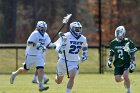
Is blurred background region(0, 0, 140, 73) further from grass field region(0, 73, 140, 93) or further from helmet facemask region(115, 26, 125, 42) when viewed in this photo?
helmet facemask region(115, 26, 125, 42)

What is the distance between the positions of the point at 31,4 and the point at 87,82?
33021 mm

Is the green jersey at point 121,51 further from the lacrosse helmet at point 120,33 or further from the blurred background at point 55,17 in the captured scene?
the blurred background at point 55,17

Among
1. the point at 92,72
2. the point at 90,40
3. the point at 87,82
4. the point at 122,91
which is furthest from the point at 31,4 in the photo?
the point at 122,91

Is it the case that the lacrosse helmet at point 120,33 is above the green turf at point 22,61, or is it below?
above

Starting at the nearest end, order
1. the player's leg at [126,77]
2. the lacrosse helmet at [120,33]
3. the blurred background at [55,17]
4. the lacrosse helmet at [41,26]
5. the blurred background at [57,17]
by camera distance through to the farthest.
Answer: the player's leg at [126,77], the lacrosse helmet at [120,33], the lacrosse helmet at [41,26], the blurred background at [57,17], the blurred background at [55,17]

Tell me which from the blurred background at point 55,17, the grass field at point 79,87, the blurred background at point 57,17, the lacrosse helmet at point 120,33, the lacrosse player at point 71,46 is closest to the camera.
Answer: the lacrosse player at point 71,46

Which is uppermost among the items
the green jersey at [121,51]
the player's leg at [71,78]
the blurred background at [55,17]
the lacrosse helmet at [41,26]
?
the blurred background at [55,17]

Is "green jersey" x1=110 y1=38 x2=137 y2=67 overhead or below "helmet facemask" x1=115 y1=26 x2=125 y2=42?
below

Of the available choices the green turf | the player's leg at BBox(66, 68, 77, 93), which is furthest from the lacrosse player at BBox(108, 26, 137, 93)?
the green turf

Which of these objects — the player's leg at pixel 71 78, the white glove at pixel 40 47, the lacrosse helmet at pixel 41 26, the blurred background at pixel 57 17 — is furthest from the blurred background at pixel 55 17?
the player's leg at pixel 71 78

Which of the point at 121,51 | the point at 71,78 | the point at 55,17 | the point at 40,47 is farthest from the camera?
the point at 55,17

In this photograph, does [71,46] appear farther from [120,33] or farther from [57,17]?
[57,17]

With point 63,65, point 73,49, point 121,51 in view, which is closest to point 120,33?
point 121,51

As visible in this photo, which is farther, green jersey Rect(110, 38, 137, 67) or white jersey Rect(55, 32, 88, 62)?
green jersey Rect(110, 38, 137, 67)
